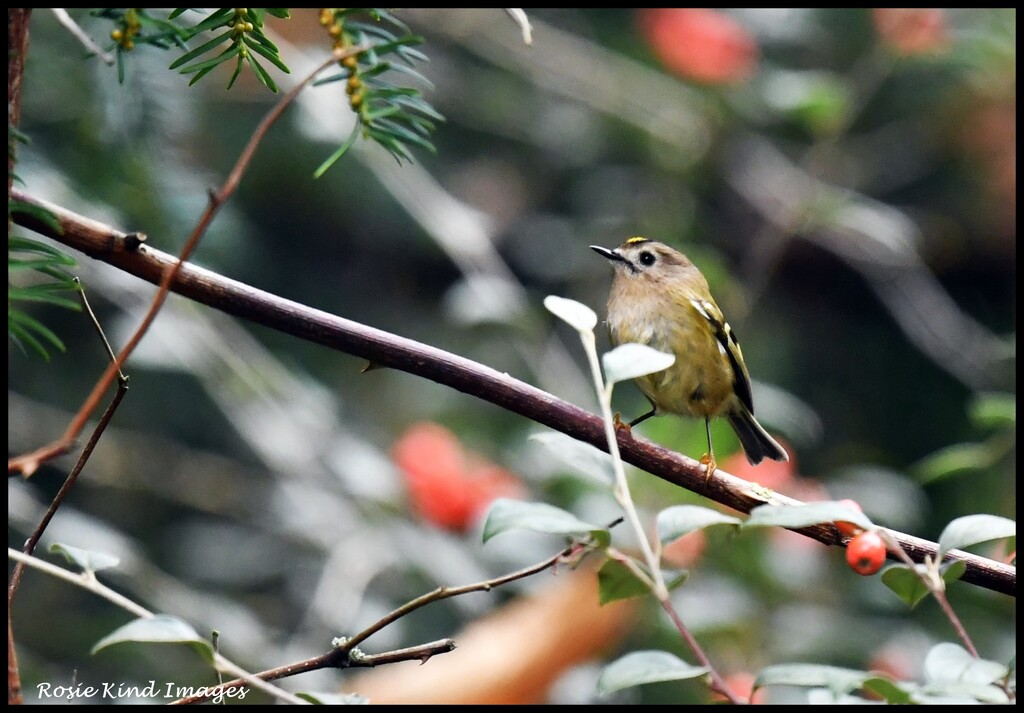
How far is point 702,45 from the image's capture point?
3.84m

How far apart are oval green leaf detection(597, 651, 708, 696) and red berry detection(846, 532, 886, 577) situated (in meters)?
0.30

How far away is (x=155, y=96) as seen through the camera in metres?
2.14

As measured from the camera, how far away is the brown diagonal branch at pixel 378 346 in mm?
1041

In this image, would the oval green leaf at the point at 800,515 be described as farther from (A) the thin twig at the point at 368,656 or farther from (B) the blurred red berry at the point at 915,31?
(B) the blurred red berry at the point at 915,31

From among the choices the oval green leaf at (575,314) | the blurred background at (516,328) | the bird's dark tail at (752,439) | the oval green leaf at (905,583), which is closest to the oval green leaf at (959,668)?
the oval green leaf at (905,583)

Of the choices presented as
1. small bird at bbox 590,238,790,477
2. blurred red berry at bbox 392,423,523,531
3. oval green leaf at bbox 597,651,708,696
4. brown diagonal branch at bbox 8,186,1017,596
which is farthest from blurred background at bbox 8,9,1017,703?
oval green leaf at bbox 597,651,708,696

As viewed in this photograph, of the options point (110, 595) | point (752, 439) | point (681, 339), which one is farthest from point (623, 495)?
point (752, 439)

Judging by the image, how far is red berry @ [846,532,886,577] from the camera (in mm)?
1055

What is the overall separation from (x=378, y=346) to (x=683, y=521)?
39 centimetres

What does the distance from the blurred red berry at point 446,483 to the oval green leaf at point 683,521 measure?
198cm

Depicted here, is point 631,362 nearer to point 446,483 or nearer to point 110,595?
point 110,595

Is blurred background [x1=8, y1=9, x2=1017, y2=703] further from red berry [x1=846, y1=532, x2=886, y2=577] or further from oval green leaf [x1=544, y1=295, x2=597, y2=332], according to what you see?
oval green leaf [x1=544, y1=295, x2=597, y2=332]

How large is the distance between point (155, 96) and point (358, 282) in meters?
2.39

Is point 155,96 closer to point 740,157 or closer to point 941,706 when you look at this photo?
point 941,706
